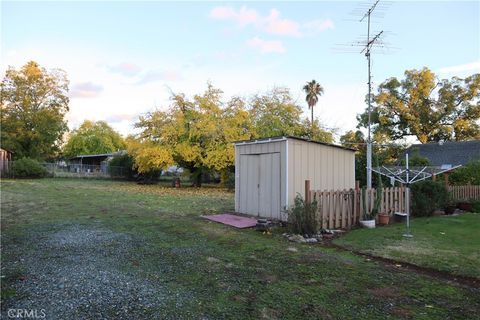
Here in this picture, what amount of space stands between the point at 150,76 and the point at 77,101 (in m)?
19.3

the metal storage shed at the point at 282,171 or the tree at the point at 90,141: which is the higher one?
the tree at the point at 90,141

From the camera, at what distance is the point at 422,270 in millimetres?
4992

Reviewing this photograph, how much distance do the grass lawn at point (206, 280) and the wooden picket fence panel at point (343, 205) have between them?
5.39 ft

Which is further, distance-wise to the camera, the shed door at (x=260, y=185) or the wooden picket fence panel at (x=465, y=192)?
the wooden picket fence panel at (x=465, y=192)

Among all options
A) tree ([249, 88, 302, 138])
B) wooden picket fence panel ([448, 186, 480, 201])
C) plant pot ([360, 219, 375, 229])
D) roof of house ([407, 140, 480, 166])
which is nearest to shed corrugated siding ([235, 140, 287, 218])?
plant pot ([360, 219, 375, 229])

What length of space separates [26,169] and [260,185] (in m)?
26.0

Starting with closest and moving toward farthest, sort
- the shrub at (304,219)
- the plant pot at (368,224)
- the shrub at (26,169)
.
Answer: the shrub at (304,219), the plant pot at (368,224), the shrub at (26,169)

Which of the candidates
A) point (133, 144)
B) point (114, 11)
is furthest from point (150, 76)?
point (114, 11)

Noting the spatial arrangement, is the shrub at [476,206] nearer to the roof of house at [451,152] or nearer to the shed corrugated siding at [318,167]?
the shed corrugated siding at [318,167]

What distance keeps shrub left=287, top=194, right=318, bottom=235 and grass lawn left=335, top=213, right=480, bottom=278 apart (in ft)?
2.10

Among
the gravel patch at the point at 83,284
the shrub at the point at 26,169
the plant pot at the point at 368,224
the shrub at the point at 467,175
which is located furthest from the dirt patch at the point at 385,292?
the shrub at the point at 26,169

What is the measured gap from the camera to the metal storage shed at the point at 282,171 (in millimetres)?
8859

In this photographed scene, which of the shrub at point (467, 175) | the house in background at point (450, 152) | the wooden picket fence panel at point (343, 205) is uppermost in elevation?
the house in background at point (450, 152)

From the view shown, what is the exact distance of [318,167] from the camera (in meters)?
9.40
